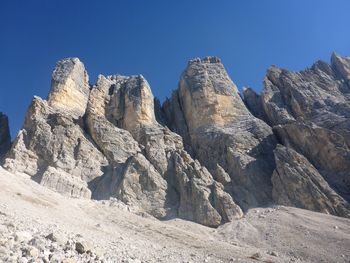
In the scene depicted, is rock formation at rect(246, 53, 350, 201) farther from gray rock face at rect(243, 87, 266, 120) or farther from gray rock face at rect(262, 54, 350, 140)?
gray rock face at rect(243, 87, 266, 120)

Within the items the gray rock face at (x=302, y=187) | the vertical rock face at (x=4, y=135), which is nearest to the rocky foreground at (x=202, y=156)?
the gray rock face at (x=302, y=187)

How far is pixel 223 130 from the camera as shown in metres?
61.2

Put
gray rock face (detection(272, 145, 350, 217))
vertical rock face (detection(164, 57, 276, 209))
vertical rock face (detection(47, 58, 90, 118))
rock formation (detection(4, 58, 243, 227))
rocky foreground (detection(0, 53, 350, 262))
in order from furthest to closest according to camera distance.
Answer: vertical rock face (detection(47, 58, 90, 118)) → vertical rock face (detection(164, 57, 276, 209)) → rock formation (detection(4, 58, 243, 227)) → gray rock face (detection(272, 145, 350, 217)) → rocky foreground (detection(0, 53, 350, 262))

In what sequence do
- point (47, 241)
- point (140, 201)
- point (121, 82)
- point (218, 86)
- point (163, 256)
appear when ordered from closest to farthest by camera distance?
point (47, 241) < point (163, 256) < point (140, 201) < point (218, 86) < point (121, 82)

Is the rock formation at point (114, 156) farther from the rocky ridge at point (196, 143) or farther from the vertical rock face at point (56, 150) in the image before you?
the rocky ridge at point (196, 143)

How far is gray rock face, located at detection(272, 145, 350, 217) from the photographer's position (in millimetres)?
44531

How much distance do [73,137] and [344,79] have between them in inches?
2157

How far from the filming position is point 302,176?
48062 millimetres

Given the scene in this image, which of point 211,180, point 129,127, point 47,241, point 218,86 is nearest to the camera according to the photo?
point 47,241

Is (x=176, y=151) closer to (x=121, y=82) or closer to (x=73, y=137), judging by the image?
(x=73, y=137)

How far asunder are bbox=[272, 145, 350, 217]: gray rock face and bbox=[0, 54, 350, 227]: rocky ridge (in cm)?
13

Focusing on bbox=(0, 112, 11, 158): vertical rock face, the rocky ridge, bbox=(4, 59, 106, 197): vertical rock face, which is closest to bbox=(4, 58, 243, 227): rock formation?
bbox=(4, 59, 106, 197): vertical rock face

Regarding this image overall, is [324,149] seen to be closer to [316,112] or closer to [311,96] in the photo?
[316,112]

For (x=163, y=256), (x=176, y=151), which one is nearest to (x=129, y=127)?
(x=176, y=151)
